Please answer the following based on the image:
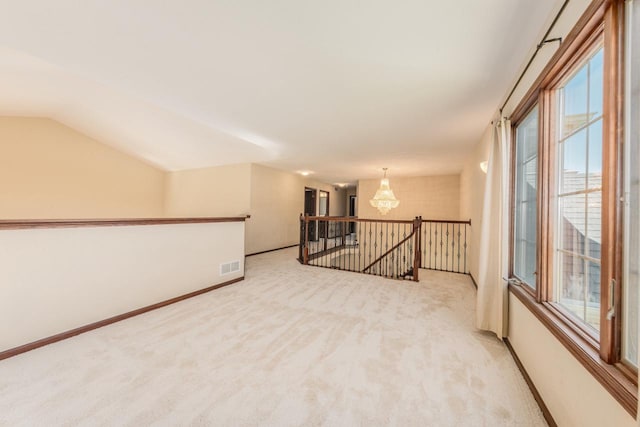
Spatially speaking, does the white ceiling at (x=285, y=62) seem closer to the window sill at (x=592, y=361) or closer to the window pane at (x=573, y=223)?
the window pane at (x=573, y=223)

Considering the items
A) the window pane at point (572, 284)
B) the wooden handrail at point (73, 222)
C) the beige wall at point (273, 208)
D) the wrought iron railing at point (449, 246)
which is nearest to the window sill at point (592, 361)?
the window pane at point (572, 284)

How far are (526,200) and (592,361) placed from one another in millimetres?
1473

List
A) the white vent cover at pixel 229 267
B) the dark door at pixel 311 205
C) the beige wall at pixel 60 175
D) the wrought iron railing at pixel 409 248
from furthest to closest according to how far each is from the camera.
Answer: the dark door at pixel 311 205, the wrought iron railing at pixel 409 248, the beige wall at pixel 60 175, the white vent cover at pixel 229 267

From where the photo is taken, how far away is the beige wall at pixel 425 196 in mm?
6898

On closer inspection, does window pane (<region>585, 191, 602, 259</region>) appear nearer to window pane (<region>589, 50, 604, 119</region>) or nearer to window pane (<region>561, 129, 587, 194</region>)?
window pane (<region>561, 129, 587, 194</region>)

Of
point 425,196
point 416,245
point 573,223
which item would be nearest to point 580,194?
point 573,223

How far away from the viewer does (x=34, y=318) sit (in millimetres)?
1994

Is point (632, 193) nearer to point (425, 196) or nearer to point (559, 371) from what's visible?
point (559, 371)

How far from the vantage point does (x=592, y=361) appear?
40.0 inches

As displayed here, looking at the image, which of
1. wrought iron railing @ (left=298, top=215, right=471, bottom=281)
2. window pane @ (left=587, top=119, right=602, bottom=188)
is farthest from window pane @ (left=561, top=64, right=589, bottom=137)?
wrought iron railing @ (left=298, top=215, right=471, bottom=281)

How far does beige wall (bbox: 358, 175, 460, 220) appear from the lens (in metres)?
6.90

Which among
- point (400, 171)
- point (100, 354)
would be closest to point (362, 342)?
point (100, 354)

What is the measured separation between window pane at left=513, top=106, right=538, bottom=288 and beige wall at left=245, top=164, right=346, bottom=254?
5180mm

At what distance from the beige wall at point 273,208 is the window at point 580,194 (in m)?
5.51
